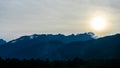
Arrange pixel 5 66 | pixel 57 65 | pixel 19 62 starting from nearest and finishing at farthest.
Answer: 1. pixel 5 66
2. pixel 19 62
3. pixel 57 65

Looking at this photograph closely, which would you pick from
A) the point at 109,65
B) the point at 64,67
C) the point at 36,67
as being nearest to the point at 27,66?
the point at 36,67

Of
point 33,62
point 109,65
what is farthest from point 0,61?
point 109,65

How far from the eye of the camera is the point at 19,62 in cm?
18538

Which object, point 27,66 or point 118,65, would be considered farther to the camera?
point 118,65

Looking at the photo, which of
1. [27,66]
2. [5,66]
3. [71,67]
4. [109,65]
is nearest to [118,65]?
[109,65]

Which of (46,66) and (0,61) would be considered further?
(46,66)

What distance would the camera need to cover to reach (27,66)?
179125 mm

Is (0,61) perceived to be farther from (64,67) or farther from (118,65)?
(118,65)

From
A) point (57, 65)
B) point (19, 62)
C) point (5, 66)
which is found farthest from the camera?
point (57, 65)

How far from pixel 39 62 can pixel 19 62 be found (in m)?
13.8

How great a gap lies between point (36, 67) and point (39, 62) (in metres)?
10.5

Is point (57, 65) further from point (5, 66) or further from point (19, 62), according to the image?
point (5, 66)

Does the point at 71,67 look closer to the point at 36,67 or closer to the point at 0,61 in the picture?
the point at 36,67

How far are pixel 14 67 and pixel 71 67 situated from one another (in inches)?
1595
